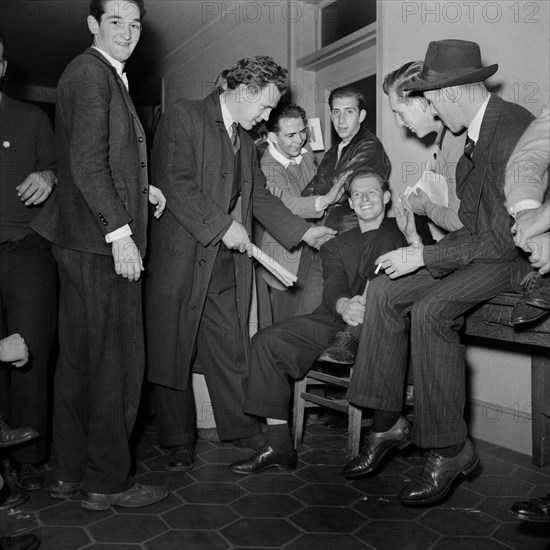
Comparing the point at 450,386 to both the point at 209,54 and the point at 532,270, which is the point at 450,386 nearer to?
the point at 532,270

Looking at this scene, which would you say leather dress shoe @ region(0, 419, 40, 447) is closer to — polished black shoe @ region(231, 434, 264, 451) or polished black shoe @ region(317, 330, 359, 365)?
polished black shoe @ region(231, 434, 264, 451)

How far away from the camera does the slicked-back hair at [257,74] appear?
261 centimetres

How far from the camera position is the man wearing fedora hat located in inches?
82.5

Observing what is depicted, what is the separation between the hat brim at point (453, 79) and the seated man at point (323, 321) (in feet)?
2.22

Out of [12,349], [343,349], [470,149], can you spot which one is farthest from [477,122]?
[12,349]

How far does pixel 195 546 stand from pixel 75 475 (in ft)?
2.21

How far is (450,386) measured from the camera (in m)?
2.11

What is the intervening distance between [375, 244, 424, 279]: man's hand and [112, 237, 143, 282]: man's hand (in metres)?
0.92

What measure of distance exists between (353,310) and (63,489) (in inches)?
54.5

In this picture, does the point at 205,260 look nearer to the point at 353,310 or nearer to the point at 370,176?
the point at 353,310

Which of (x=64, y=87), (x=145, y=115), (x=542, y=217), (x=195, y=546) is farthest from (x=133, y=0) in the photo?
(x=145, y=115)

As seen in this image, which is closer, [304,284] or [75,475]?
[75,475]

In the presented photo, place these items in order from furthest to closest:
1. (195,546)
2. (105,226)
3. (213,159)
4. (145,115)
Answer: (145,115) < (213,159) < (105,226) < (195,546)

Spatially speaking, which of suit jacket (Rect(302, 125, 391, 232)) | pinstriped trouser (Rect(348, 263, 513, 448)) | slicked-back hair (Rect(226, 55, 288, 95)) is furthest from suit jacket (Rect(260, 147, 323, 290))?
pinstriped trouser (Rect(348, 263, 513, 448))
